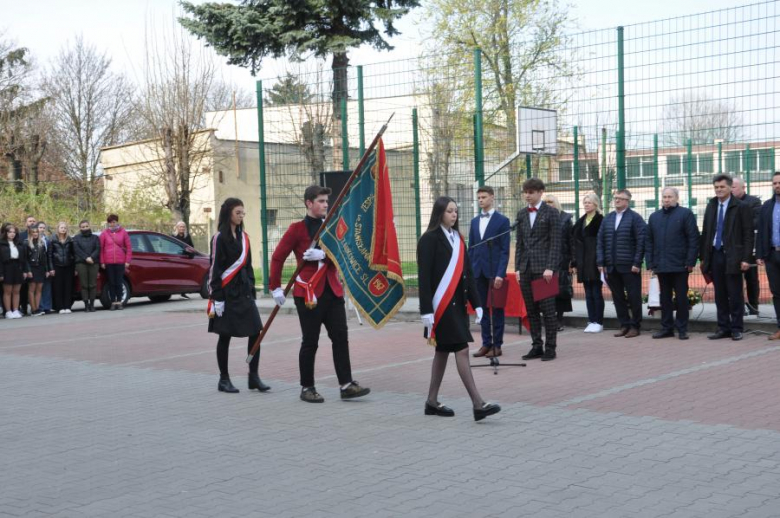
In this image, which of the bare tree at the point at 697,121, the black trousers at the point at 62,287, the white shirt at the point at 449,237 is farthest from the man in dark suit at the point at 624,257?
the black trousers at the point at 62,287

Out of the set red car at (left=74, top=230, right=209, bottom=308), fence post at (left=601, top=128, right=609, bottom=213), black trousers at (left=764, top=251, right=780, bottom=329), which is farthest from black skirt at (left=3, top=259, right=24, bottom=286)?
black trousers at (left=764, top=251, right=780, bottom=329)

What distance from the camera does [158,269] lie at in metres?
21.2

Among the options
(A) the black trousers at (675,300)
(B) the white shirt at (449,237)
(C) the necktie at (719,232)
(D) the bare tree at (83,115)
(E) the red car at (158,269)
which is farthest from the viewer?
(D) the bare tree at (83,115)

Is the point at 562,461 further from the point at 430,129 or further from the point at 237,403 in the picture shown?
the point at 430,129

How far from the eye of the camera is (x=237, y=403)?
341 inches

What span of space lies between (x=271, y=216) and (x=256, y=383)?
32.4ft

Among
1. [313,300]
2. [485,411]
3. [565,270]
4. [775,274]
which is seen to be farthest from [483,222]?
[485,411]

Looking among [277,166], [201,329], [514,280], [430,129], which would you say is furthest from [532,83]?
[201,329]

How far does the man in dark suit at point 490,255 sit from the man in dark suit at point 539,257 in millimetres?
306

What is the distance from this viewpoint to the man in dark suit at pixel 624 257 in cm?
1238

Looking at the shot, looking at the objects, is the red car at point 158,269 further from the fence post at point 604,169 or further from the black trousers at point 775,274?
the black trousers at point 775,274

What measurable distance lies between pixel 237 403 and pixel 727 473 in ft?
14.9

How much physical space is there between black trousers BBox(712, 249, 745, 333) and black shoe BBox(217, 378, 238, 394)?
6.35 metres

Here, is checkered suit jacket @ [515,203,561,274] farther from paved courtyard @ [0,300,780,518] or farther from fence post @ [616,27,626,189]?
fence post @ [616,27,626,189]
